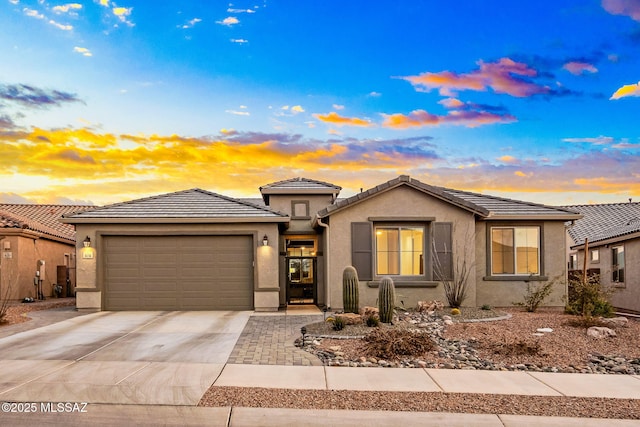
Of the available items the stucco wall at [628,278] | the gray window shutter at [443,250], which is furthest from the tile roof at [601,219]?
the gray window shutter at [443,250]

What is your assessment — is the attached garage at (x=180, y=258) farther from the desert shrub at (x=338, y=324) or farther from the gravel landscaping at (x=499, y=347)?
the desert shrub at (x=338, y=324)

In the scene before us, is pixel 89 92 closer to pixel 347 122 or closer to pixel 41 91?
pixel 41 91

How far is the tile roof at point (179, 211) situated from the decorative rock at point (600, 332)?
8.80m

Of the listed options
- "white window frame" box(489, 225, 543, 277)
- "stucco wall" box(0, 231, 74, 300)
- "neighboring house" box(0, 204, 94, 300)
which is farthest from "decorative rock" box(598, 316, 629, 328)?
"stucco wall" box(0, 231, 74, 300)

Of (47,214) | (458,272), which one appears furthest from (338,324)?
(47,214)

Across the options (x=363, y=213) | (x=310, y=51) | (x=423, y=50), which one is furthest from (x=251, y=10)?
(x=363, y=213)

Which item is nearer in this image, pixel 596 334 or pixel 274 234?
pixel 596 334

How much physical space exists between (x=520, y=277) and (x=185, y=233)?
1039cm

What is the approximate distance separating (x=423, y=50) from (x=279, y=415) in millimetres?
13567

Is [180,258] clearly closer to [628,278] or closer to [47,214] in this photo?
[628,278]

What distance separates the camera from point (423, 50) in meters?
17.4

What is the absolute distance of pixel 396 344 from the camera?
1005cm

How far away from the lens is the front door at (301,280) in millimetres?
20216

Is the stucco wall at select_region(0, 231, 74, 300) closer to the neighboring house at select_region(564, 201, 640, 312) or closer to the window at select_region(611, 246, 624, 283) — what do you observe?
the neighboring house at select_region(564, 201, 640, 312)
